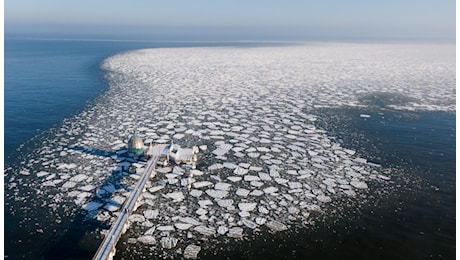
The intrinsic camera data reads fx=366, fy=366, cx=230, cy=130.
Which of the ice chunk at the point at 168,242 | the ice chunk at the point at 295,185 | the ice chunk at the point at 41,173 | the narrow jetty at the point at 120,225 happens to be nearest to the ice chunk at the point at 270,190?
the ice chunk at the point at 295,185

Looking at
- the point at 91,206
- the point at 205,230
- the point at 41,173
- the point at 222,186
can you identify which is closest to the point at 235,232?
the point at 205,230

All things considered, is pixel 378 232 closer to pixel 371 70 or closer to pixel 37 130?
pixel 37 130

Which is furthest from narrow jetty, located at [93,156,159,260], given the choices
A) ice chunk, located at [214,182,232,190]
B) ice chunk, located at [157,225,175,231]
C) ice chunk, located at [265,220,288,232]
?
ice chunk, located at [265,220,288,232]

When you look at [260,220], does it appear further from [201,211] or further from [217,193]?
[217,193]

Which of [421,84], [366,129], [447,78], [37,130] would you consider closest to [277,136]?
[366,129]

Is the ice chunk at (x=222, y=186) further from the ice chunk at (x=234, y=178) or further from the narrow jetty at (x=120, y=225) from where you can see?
the narrow jetty at (x=120, y=225)

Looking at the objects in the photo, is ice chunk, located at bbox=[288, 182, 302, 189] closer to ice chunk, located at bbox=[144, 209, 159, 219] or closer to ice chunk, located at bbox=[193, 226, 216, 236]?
ice chunk, located at bbox=[193, 226, 216, 236]
